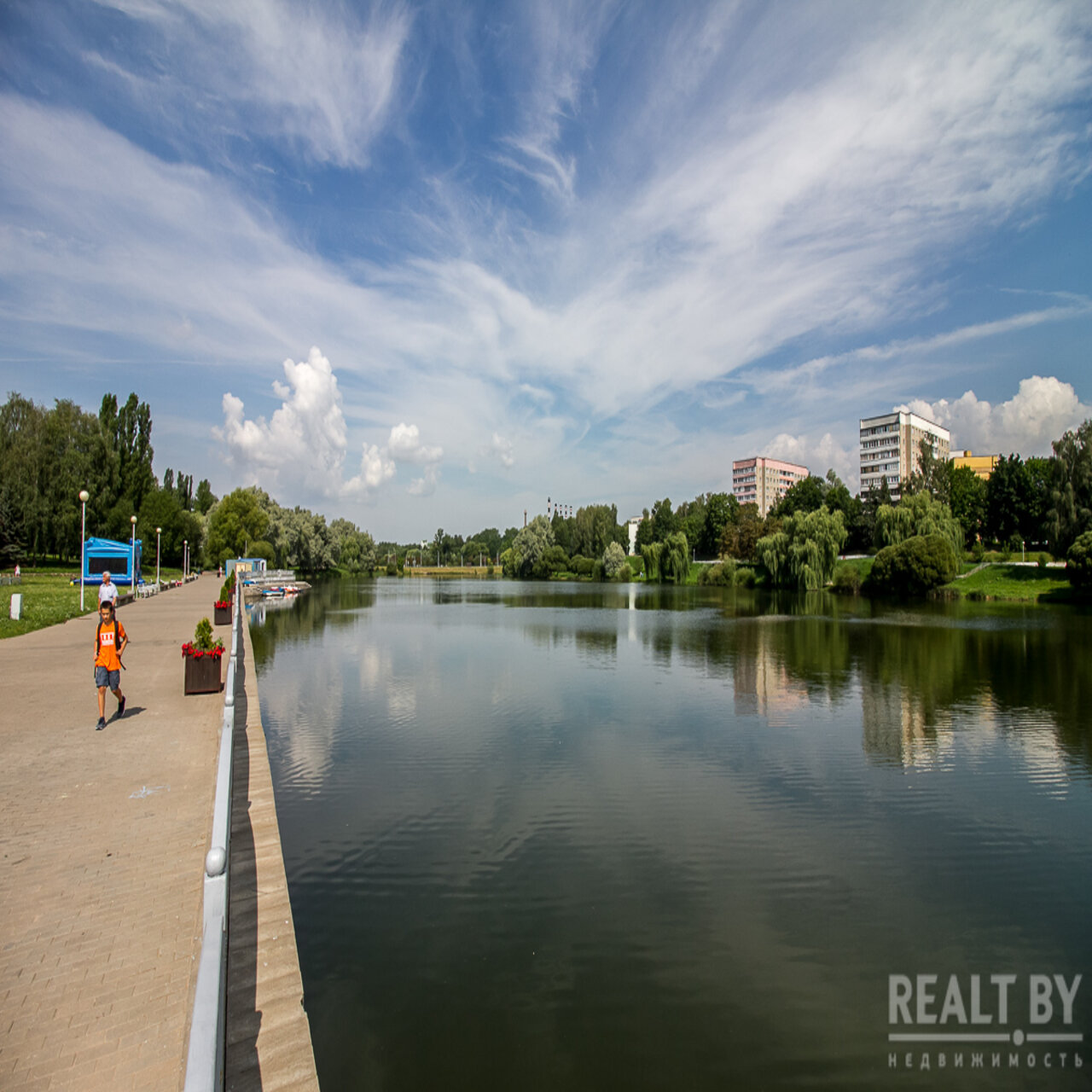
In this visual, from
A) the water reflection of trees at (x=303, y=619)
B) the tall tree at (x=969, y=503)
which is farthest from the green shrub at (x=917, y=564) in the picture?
the water reflection of trees at (x=303, y=619)

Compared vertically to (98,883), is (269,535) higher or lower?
higher

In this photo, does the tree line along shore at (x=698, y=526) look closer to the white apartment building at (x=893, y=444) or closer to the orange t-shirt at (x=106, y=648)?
the white apartment building at (x=893, y=444)

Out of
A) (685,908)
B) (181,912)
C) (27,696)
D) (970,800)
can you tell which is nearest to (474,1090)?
(181,912)

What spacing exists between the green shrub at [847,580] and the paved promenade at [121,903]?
5109 cm

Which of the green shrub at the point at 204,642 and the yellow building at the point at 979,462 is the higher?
the yellow building at the point at 979,462

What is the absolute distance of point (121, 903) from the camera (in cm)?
457

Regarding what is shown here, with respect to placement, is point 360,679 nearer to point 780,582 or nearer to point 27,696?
point 27,696

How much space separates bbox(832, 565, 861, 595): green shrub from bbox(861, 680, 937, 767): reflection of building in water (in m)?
39.3

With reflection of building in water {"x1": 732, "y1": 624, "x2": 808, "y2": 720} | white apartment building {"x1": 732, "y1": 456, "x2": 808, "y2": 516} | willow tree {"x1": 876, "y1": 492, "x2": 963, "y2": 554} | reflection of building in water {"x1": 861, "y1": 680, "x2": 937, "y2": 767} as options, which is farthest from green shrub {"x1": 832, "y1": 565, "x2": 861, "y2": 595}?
white apartment building {"x1": 732, "y1": 456, "x2": 808, "y2": 516}

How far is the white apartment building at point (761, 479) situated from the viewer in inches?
5492

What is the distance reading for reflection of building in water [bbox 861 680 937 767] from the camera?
10797 mm

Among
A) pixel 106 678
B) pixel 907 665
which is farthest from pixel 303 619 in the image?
pixel 907 665

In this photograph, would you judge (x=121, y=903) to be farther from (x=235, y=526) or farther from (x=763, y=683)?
(x=235, y=526)

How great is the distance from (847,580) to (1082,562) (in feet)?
49.2
